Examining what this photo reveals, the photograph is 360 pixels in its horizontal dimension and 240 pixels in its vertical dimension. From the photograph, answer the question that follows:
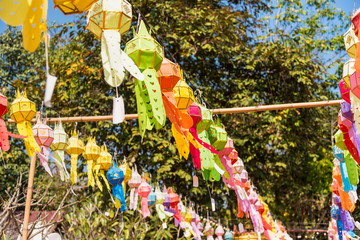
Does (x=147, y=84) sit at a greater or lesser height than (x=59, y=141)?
greater

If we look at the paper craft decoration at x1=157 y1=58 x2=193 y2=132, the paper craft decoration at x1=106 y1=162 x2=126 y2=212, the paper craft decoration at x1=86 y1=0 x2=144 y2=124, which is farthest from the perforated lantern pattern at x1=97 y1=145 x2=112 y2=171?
the paper craft decoration at x1=86 y1=0 x2=144 y2=124

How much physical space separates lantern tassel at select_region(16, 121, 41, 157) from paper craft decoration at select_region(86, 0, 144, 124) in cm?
141

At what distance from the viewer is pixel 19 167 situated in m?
10.7

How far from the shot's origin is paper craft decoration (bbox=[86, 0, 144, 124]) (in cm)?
152

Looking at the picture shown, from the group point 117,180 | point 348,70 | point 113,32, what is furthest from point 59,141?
point 348,70

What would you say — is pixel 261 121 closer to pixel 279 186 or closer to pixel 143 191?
pixel 279 186

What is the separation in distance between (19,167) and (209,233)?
653 centimetres

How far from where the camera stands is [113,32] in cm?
159

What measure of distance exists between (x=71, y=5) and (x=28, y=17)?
0.26 metres

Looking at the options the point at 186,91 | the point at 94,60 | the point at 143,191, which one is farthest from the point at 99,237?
the point at 186,91

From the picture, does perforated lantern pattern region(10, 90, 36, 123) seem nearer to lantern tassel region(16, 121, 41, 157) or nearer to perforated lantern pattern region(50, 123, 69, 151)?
lantern tassel region(16, 121, 41, 157)

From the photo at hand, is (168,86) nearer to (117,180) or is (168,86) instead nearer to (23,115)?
(23,115)

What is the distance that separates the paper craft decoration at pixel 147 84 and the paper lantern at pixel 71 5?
44 centimetres

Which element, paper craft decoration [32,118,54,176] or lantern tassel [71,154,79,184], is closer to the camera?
paper craft decoration [32,118,54,176]
